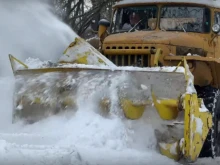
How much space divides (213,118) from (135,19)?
2.45m

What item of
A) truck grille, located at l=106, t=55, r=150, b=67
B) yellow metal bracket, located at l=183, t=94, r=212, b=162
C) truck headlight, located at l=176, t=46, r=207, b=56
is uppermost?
truck headlight, located at l=176, t=46, r=207, b=56

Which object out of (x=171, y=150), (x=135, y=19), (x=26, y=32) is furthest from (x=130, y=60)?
(x=26, y=32)

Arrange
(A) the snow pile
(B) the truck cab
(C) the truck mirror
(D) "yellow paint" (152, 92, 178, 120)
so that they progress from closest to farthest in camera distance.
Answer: (D) "yellow paint" (152, 92, 178, 120)
(B) the truck cab
(C) the truck mirror
(A) the snow pile

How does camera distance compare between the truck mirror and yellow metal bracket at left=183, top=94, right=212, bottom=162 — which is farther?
the truck mirror

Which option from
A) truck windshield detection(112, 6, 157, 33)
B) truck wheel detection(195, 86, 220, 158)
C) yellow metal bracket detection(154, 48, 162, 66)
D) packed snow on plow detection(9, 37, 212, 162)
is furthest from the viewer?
truck windshield detection(112, 6, 157, 33)

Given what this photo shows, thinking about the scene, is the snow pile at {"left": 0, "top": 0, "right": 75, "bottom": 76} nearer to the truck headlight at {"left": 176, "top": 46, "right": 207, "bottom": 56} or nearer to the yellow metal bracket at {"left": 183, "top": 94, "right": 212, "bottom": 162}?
the truck headlight at {"left": 176, "top": 46, "right": 207, "bottom": 56}

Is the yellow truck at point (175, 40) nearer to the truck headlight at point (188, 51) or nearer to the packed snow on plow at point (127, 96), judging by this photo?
the truck headlight at point (188, 51)

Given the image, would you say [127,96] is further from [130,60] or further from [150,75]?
[130,60]

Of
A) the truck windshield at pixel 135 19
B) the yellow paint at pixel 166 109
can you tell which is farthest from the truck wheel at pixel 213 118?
the truck windshield at pixel 135 19

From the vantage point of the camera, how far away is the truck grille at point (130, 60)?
9.48 metres

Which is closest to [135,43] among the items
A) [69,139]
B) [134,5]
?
[134,5]

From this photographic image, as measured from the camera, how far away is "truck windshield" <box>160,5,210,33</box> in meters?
10.1

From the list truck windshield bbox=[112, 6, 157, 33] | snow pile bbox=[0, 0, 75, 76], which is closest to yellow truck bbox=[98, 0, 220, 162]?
truck windshield bbox=[112, 6, 157, 33]

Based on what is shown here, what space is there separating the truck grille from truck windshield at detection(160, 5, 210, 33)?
3.10 ft
